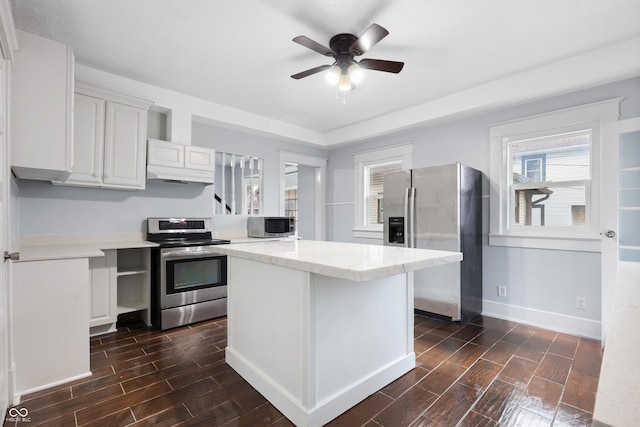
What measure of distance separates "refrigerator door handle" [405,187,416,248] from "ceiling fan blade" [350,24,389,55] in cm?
172

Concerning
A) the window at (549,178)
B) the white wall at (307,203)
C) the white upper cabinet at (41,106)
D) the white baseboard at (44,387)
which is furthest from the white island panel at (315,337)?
the white wall at (307,203)

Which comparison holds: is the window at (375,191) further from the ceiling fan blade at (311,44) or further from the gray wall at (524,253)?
the ceiling fan blade at (311,44)

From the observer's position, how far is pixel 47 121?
2076 mm

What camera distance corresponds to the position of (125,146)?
3.12 meters

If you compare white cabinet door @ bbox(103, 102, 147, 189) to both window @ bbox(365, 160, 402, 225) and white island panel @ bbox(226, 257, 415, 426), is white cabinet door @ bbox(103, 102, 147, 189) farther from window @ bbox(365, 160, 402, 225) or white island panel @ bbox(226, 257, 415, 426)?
window @ bbox(365, 160, 402, 225)

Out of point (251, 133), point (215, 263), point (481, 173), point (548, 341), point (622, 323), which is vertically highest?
point (251, 133)

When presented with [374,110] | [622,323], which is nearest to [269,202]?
[374,110]

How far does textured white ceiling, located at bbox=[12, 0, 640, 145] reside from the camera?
2168 mm

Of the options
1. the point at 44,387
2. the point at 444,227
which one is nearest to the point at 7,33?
the point at 44,387

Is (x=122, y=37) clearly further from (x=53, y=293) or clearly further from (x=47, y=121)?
(x=53, y=293)

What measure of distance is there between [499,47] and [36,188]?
4379 millimetres

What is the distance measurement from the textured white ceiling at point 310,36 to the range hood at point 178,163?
68 cm

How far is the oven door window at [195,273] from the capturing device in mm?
3143

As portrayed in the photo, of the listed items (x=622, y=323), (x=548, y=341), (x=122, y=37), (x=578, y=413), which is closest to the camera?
(x=622, y=323)
